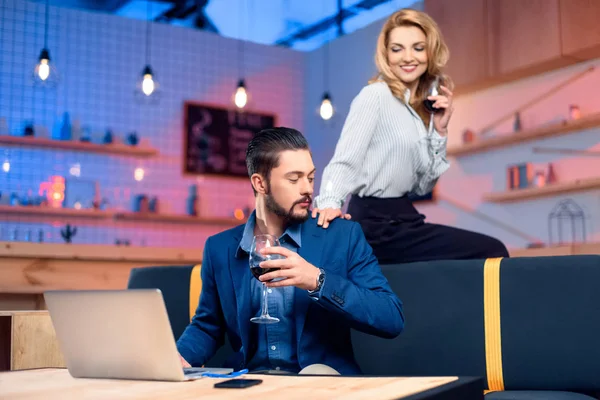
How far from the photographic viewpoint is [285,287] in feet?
6.73

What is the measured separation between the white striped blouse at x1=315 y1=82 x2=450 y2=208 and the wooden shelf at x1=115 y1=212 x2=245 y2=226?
16.4ft

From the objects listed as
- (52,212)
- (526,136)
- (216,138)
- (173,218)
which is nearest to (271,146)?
(526,136)

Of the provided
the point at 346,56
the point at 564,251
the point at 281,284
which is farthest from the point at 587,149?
the point at 281,284

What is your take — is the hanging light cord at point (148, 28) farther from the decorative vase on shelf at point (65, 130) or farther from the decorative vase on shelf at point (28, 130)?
the decorative vase on shelf at point (28, 130)

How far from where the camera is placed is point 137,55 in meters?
7.60

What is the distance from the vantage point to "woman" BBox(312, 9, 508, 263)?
8.16ft

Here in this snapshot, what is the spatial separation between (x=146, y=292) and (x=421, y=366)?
127 centimetres

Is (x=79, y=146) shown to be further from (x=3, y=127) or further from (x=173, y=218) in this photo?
(x=173, y=218)

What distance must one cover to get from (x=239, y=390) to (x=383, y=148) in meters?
1.53

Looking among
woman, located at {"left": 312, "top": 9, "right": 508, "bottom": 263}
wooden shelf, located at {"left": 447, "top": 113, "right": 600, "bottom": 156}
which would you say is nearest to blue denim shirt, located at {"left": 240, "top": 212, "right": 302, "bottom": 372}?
woman, located at {"left": 312, "top": 9, "right": 508, "bottom": 263}

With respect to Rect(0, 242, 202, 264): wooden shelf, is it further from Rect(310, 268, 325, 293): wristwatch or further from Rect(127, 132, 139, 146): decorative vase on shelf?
Rect(127, 132, 139, 146): decorative vase on shelf

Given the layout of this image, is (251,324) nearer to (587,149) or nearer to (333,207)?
(333,207)

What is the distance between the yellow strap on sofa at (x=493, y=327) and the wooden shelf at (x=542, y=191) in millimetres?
3276

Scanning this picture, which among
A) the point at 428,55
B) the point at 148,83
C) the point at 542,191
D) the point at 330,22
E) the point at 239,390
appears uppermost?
the point at 330,22
